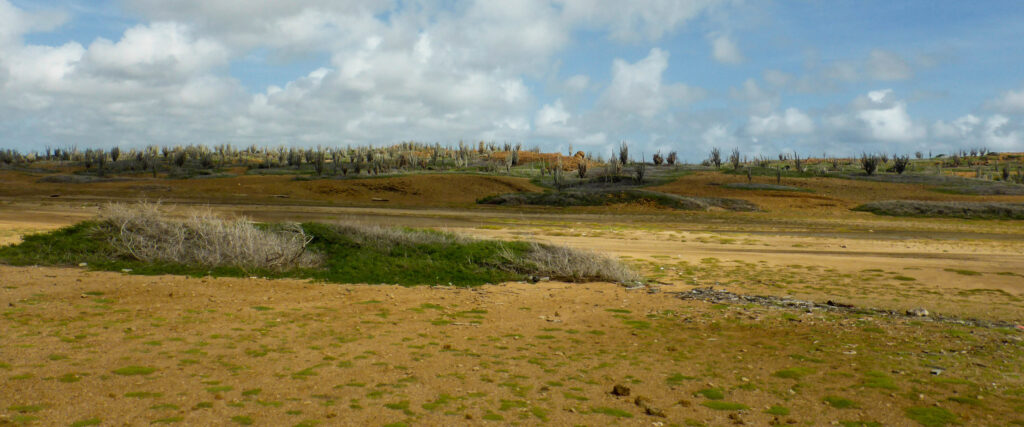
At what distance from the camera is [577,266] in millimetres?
12930

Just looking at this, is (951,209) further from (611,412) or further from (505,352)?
(611,412)

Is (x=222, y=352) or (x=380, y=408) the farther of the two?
(x=222, y=352)

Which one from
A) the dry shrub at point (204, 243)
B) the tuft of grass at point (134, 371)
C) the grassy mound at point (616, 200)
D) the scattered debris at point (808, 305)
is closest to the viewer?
the tuft of grass at point (134, 371)

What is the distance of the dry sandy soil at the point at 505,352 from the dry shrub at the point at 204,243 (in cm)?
124

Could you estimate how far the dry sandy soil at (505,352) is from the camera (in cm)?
513

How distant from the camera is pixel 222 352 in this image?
6.69 metres

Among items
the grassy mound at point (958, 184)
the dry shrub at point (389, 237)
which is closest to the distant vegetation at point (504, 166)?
the grassy mound at point (958, 184)

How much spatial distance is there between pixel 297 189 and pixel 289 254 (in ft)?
127

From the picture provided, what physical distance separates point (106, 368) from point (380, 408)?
9.58 ft

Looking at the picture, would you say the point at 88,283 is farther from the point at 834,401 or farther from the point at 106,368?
the point at 834,401

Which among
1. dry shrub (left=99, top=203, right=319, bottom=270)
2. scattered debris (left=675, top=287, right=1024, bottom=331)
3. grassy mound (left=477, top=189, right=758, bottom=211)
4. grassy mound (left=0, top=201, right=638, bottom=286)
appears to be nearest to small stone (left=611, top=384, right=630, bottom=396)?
scattered debris (left=675, top=287, right=1024, bottom=331)

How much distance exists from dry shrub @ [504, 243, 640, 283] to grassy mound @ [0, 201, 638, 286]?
0.07ft

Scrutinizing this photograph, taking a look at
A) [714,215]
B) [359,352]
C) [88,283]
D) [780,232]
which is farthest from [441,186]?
[359,352]

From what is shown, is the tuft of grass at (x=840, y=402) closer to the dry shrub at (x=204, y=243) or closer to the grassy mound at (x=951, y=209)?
the dry shrub at (x=204, y=243)
